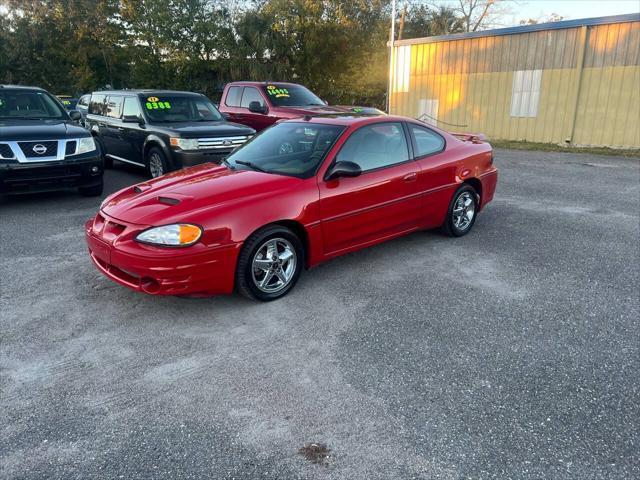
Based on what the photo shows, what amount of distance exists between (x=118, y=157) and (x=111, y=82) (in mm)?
30461

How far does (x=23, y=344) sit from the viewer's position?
3.44 metres

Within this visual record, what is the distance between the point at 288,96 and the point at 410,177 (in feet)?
22.3

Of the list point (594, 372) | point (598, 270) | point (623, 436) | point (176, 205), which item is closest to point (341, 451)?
point (623, 436)

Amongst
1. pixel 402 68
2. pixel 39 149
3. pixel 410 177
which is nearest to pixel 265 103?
pixel 39 149

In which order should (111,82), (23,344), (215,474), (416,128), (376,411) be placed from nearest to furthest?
1. (215,474)
2. (376,411)
3. (23,344)
4. (416,128)
5. (111,82)

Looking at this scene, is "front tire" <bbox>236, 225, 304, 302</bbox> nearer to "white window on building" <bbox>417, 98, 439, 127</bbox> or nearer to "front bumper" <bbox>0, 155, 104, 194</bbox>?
"front bumper" <bbox>0, 155, 104, 194</bbox>

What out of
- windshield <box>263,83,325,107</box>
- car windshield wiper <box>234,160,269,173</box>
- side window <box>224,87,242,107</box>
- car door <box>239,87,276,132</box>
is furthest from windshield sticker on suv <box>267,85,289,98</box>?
car windshield wiper <box>234,160,269,173</box>

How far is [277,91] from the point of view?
432 inches

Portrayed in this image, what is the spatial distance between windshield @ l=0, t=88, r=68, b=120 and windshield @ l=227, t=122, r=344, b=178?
16.2 ft

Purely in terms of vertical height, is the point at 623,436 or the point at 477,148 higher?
the point at 477,148

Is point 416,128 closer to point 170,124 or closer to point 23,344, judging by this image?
point 23,344

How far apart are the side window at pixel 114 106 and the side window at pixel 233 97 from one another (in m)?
2.88

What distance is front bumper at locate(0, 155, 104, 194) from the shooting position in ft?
21.6

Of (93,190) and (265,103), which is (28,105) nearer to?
(93,190)
